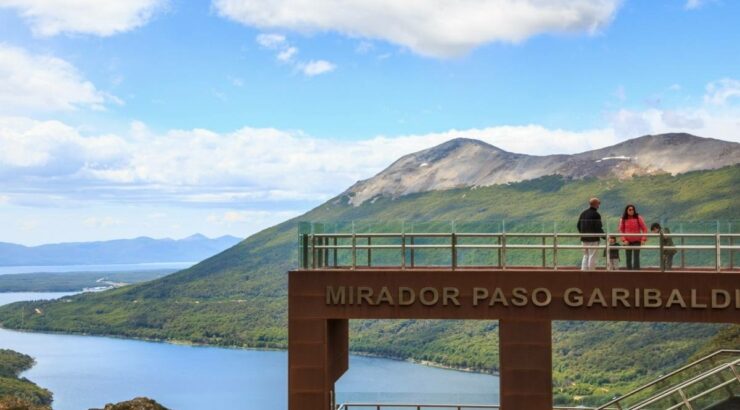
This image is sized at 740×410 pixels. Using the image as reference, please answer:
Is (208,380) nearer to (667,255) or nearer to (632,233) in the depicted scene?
(632,233)

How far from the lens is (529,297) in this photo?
64.8ft

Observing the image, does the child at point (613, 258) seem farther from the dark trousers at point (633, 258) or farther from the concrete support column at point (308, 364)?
the concrete support column at point (308, 364)

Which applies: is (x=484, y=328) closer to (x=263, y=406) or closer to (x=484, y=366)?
(x=484, y=366)

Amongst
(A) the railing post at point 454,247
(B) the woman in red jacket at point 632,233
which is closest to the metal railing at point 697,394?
(B) the woman in red jacket at point 632,233

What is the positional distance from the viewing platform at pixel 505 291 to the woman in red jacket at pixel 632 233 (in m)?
0.22

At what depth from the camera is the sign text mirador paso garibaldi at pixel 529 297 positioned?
19328 millimetres

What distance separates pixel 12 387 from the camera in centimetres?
13275

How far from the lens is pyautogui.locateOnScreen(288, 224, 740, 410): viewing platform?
19.5 metres

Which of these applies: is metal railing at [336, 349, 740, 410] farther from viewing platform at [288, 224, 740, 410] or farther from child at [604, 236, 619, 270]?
child at [604, 236, 619, 270]

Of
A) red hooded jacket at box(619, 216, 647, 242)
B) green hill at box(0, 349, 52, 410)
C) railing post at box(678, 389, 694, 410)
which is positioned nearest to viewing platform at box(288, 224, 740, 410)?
red hooded jacket at box(619, 216, 647, 242)

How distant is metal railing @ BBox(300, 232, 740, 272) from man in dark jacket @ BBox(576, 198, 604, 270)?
13 centimetres

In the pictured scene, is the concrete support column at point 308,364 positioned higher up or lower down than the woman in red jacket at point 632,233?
lower down

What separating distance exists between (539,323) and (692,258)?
3.92m

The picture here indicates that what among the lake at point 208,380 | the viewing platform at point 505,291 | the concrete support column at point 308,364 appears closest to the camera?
the viewing platform at point 505,291
